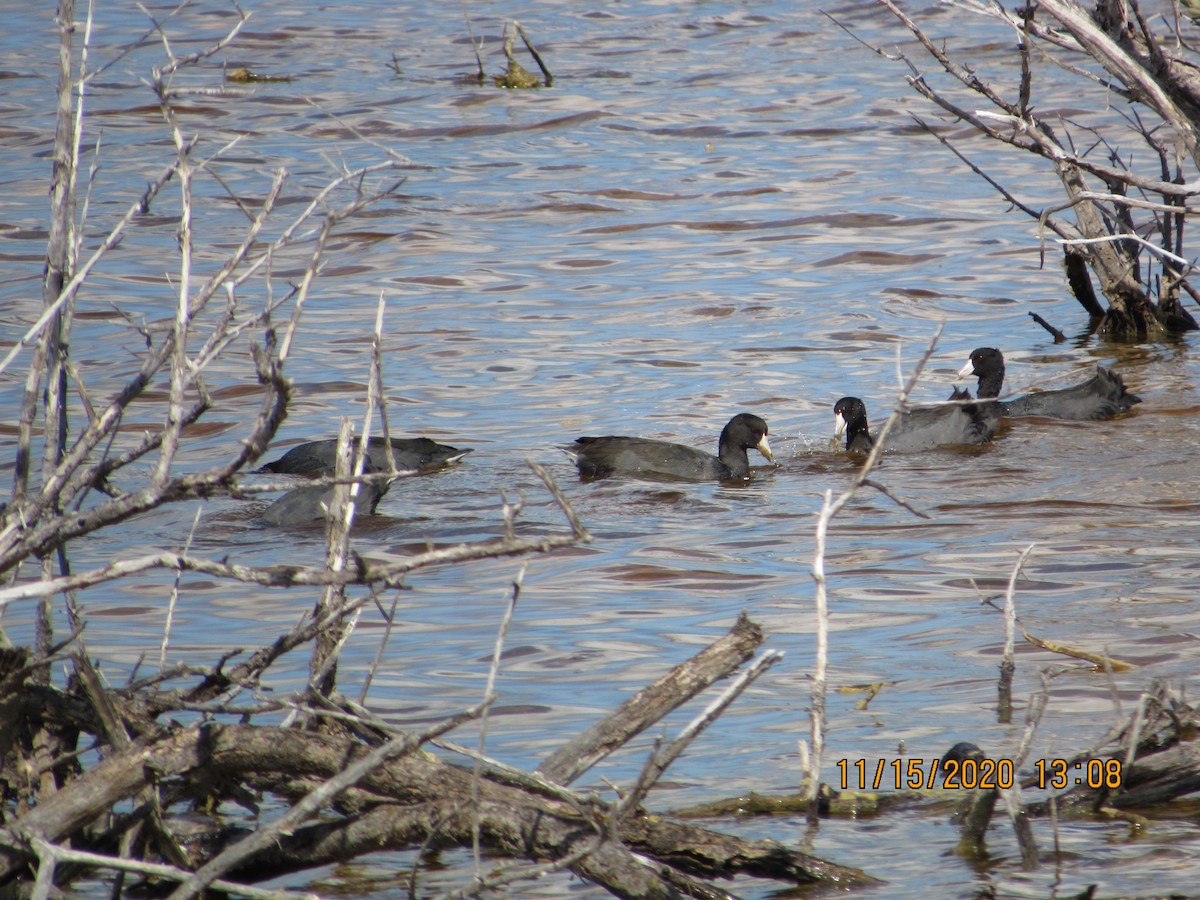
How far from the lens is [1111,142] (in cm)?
1892

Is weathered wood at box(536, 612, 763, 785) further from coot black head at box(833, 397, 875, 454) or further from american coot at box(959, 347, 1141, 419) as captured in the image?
american coot at box(959, 347, 1141, 419)

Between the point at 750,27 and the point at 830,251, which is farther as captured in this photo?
the point at 750,27

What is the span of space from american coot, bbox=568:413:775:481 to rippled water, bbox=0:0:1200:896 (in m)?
0.16

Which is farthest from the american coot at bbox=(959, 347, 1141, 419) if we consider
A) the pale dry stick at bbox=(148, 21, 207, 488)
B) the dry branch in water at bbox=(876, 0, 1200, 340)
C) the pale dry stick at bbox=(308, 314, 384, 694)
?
the pale dry stick at bbox=(148, 21, 207, 488)

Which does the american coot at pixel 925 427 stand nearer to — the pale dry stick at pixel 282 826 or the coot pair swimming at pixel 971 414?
the coot pair swimming at pixel 971 414

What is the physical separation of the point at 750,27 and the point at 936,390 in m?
15.6

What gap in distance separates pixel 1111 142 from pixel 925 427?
9.72 metres

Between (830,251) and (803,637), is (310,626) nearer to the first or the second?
(803,637)

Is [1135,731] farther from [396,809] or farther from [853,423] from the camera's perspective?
[853,423]

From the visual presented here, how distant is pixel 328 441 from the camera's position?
1016cm

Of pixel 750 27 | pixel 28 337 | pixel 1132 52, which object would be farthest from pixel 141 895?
pixel 750 27

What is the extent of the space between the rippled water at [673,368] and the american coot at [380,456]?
14 centimetres

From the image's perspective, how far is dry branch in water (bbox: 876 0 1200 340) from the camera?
14.6ft

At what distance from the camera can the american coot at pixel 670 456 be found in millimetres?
9703
